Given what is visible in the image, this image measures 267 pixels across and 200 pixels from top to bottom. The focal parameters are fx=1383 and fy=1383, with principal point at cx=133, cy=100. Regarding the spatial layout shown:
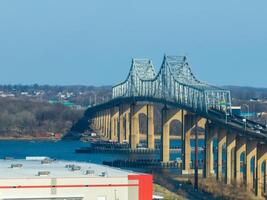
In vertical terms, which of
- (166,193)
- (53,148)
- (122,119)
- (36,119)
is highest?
(36,119)

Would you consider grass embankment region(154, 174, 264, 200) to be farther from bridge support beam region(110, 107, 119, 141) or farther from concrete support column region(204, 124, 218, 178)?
bridge support beam region(110, 107, 119, 141)

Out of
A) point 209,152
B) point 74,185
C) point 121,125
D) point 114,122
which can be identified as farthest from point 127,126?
point 74,185

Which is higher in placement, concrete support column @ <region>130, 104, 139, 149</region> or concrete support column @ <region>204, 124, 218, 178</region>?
concrete support column @ <region>130, 104, 139, 149</region>

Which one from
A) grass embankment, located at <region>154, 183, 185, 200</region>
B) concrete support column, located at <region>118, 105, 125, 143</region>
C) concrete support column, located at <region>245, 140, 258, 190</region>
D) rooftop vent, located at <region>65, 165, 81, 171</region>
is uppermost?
concrete support column, located at <region>118, 105, 125, 143</region>

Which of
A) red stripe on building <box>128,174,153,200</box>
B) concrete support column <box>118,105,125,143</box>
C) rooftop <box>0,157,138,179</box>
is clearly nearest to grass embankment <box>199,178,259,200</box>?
rooftop <box>0,157,138,179</box>

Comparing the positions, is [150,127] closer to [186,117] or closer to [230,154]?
[186,117]

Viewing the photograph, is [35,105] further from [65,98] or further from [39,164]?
[39,164]

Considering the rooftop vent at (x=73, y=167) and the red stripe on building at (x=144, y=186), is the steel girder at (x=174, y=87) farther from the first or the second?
the red stripe on building at (x=144, y=186)
